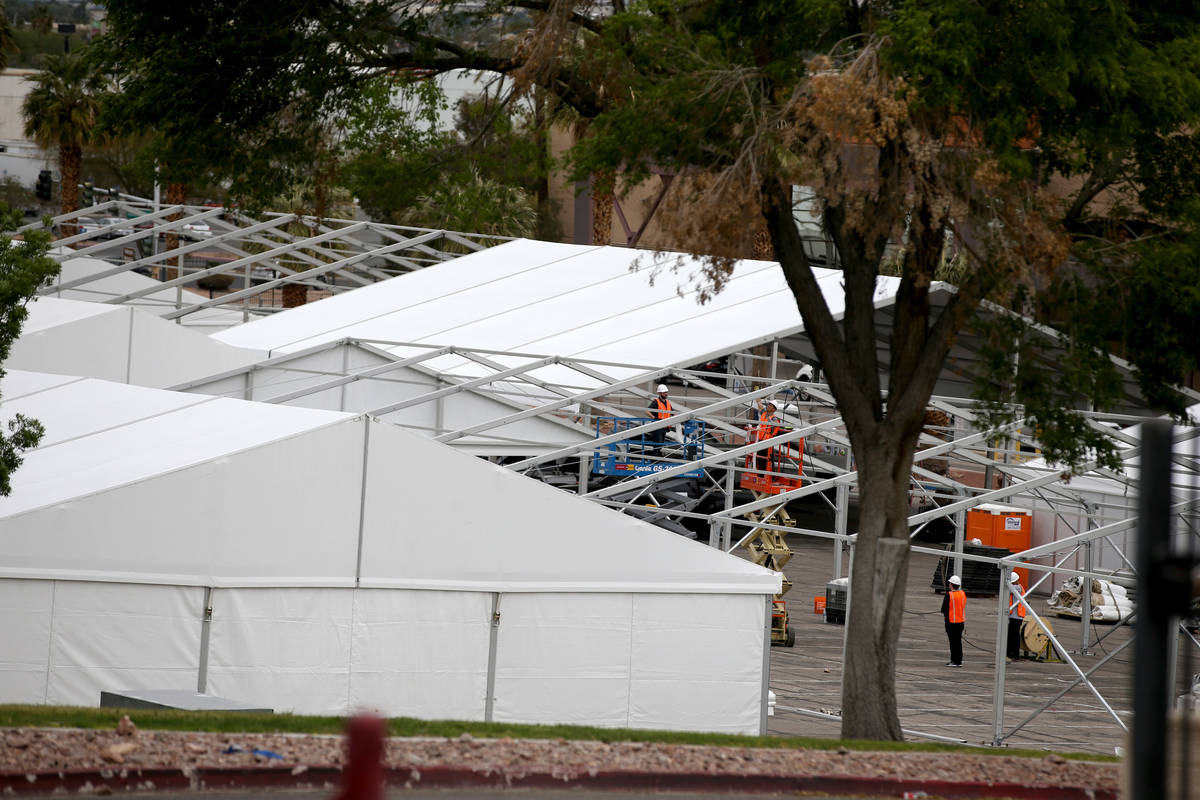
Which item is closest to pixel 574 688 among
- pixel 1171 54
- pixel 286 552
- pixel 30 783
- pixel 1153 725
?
pixel 286 552

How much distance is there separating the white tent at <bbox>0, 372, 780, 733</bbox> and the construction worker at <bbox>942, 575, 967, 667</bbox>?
7639mm

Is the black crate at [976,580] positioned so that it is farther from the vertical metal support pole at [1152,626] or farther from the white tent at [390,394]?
the vertical metal support pole at [1152,626]

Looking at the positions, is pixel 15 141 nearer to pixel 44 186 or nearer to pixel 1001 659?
pixel 44 186

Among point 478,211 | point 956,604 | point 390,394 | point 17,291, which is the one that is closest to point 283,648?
point 17,291

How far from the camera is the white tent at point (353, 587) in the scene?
45.1 ft

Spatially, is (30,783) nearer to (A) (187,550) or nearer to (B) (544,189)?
(A) (187,550)

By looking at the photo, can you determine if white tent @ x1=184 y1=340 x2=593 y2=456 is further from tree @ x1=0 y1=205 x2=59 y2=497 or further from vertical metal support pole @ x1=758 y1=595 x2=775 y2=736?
tree @ x1=0 y1=205 x2=59 y2=497

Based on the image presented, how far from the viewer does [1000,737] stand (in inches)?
646

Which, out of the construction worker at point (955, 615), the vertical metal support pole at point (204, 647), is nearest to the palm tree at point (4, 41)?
the construction worker at point (955, 615)

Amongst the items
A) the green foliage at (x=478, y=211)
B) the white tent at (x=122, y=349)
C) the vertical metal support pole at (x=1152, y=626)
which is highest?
the green foliage at (x=478, y=211)

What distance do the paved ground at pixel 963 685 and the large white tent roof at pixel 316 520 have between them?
3662mm

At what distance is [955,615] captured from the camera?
73.7ft

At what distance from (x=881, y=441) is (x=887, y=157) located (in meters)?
2.86

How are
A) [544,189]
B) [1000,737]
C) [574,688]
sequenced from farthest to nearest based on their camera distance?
[544,189] < [1000,737] < [574,688]
